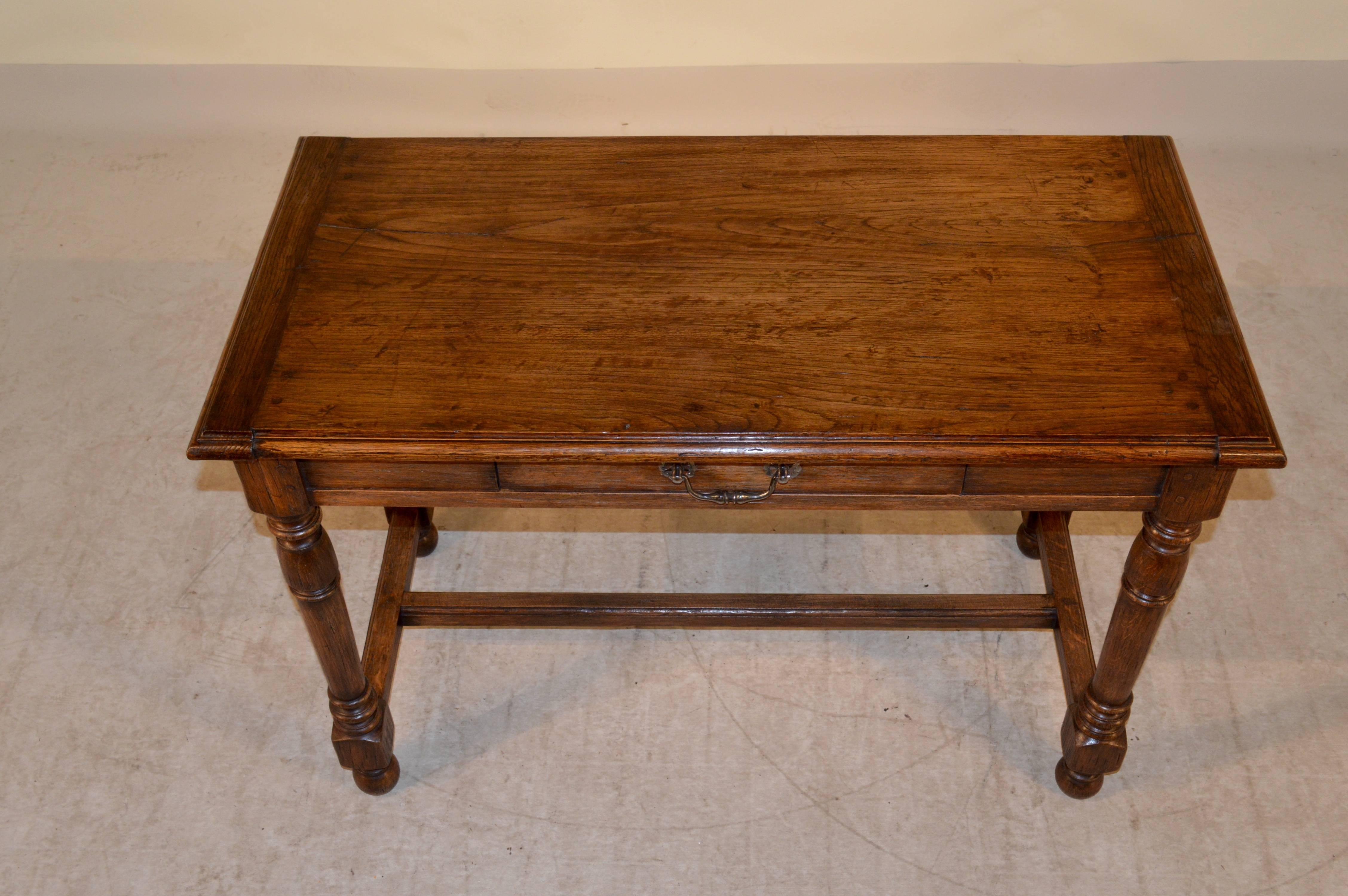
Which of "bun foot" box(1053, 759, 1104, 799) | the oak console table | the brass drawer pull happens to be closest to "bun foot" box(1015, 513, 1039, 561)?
the oak console table

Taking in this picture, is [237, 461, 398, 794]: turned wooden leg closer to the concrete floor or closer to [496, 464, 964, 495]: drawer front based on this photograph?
the concrete floor

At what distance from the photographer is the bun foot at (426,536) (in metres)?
3.25

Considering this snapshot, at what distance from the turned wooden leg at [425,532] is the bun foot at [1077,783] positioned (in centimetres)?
148

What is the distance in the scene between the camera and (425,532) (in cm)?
328

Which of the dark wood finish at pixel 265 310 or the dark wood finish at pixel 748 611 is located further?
the dark wood finish at pixel 748 611

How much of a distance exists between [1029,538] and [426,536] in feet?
4.58

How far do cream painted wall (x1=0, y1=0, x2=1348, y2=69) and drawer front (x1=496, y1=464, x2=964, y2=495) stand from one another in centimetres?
279

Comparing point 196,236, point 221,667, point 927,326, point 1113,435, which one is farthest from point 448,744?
point 196,236

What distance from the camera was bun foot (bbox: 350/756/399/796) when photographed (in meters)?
2.81

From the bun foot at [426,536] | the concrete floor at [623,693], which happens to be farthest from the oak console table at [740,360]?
the bun foot at [426,536]

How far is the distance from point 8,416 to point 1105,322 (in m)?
2.77

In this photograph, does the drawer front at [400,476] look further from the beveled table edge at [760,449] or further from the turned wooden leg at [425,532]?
the turned wooden leg at [425,532]

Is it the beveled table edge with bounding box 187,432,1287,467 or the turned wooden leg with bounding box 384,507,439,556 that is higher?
the beveled table edge with bounding box 187,432,1287,467

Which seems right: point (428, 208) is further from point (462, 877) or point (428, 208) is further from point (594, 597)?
point (462, 877)
